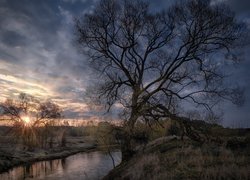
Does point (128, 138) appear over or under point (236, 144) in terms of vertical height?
over

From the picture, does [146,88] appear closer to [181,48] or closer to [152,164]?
[181,48]

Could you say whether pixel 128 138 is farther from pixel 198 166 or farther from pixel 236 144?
pixel 198 166

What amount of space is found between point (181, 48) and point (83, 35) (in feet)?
25.6

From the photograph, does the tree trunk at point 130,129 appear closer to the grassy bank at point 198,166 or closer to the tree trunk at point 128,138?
the tree trunk at point 128,138

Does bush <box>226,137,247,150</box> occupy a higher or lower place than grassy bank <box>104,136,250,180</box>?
higher

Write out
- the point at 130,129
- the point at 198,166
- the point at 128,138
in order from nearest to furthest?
the point at 198,166
the point at 130,129
the point at 128,138

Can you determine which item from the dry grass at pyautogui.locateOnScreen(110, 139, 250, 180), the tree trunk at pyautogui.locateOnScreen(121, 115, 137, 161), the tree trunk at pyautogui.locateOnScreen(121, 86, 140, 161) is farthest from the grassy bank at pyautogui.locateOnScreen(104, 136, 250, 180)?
the tree trunk at pyautogui.locateOnScreen(121, 86, 140, 161)

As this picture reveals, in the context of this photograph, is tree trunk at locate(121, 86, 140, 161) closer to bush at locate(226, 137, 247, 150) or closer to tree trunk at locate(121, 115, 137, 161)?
tree trunk at locate(121, 115, 137, 161)

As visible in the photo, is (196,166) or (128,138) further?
(128,138)

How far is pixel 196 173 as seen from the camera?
11422 mm

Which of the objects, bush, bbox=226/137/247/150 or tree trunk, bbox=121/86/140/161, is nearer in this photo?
bush, bbox=226/137/247/150

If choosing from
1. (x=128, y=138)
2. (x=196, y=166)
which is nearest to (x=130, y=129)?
(x=128, y=138)

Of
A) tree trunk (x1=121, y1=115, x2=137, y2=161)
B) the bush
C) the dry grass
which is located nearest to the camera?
the dry grass

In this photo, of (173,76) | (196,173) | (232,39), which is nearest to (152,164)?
(196,173)
